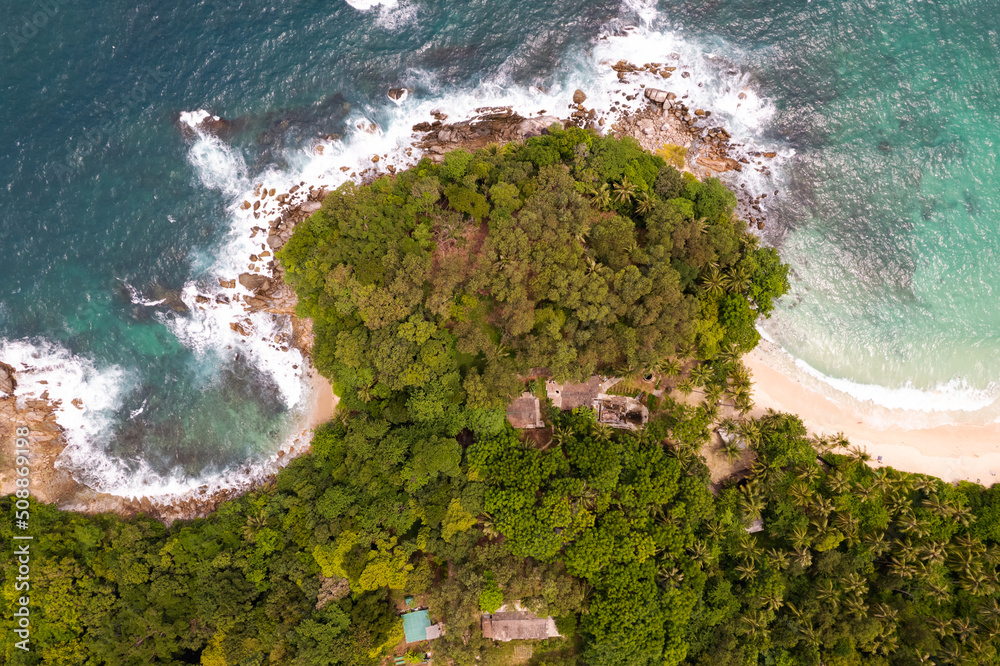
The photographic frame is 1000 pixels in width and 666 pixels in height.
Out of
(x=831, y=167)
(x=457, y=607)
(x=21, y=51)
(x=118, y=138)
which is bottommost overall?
(x=457, y=607)

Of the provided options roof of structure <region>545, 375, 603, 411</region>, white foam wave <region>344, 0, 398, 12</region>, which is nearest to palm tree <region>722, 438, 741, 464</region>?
roof of structure <region>545, 375, 603, 411</region>

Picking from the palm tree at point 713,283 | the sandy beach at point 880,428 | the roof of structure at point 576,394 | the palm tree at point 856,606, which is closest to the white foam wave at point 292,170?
the palm tree at point 713,283

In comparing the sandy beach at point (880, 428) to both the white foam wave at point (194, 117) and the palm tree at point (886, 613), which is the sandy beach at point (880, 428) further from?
the white foam wave at point (194, 117)

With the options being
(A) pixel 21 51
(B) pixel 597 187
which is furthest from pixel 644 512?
(A) pixel 21 51

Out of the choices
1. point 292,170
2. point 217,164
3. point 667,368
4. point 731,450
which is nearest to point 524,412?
point 667,368

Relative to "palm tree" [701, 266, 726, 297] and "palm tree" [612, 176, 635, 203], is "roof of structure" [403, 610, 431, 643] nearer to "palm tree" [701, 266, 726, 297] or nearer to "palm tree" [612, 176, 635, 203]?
"palm tree" [701, 266, 726, 297]

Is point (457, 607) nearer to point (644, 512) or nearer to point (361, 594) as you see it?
point (361, 594)

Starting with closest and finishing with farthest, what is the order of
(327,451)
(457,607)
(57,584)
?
(457,607), (57,584), (327,451)
